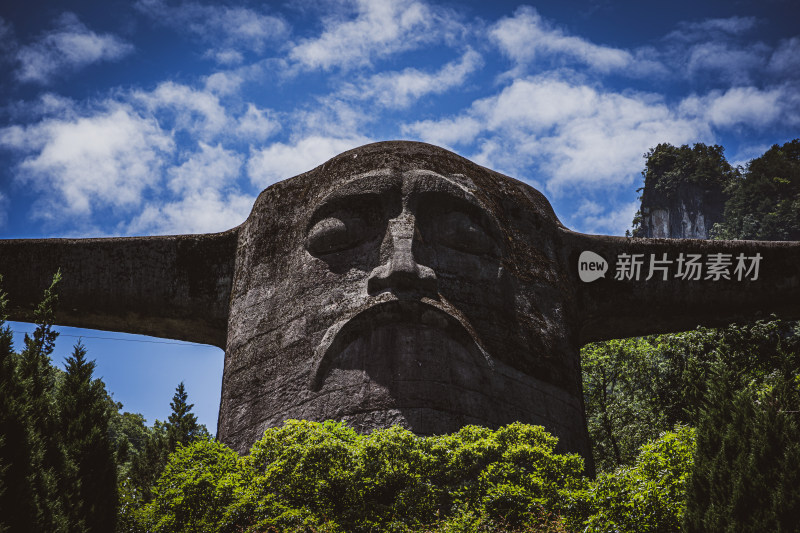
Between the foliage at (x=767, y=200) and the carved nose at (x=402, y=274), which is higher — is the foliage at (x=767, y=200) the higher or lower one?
the higher one

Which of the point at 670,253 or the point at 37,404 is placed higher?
the point at 670,253

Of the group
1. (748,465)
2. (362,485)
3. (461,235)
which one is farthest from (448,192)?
(748,465)

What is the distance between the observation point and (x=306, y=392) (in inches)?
301

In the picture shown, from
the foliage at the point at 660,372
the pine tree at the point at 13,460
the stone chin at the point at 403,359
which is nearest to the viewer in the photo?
the pine tree at the point at 13,460

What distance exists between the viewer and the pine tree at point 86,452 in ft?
20.8

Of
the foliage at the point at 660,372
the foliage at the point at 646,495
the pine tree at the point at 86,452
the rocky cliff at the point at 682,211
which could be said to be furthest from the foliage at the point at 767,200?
the pine tree at the point at 86,452

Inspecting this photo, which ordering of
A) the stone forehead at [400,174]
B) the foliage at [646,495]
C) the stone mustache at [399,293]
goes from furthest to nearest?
the stone forehead at [400,174], the stone mustache at [399,293], the foliage at [646,495]

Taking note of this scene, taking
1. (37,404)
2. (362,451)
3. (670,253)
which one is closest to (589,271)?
(670,253)

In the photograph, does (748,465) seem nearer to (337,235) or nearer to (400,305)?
(400,305)

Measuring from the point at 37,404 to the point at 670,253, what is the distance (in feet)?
25.1

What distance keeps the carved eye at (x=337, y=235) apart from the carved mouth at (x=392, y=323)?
1079 millimetres

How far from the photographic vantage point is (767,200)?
50969 millimetres

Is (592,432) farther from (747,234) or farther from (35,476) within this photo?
(747,234)

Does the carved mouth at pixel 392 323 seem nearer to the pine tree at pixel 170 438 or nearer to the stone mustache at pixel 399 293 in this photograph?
the stone mustache at pixel 399 293
